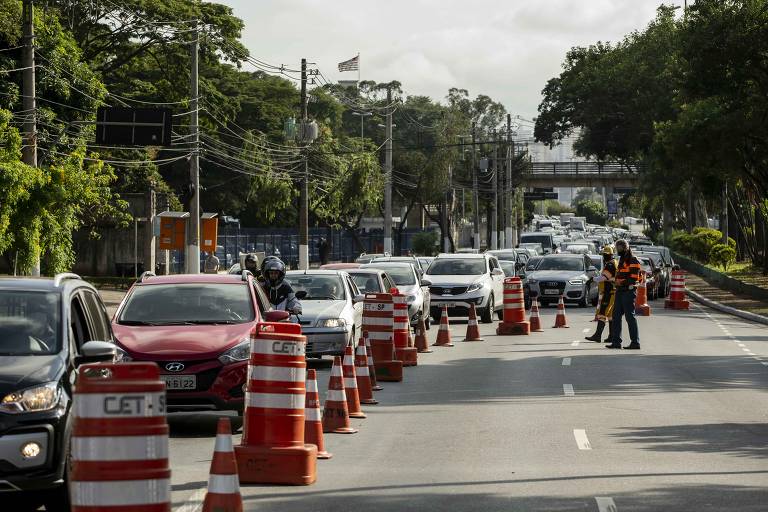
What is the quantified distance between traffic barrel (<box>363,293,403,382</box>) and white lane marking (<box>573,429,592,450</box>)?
5.99 meters

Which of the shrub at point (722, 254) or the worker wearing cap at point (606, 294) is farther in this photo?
the shrub at point (722, 254)

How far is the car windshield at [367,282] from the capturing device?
27900 mm

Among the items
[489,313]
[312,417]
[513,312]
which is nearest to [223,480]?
[312,417]

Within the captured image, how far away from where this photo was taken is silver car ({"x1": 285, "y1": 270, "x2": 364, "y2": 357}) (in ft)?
70.7

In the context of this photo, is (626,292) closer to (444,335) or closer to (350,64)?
(444,335)

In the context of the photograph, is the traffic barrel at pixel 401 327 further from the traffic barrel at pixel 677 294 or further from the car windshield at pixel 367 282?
the traffic barrel at pixel 677 294

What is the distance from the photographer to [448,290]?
34469 mm

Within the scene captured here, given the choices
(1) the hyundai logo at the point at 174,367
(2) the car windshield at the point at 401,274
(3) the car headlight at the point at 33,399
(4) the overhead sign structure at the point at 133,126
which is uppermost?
(4) the overhead sign structure at the point at 133,126

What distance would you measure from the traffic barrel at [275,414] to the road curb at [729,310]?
28.4 metres

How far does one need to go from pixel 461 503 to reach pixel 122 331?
591 cm

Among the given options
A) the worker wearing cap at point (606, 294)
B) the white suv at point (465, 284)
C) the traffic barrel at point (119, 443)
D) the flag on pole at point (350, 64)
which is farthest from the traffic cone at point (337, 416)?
the flag on pole at point (350, 64)

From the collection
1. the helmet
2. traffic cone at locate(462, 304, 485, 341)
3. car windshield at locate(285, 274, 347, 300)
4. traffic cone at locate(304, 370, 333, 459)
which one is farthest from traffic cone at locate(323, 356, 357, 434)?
traffic cone at locate(462, 304, 485, 341)

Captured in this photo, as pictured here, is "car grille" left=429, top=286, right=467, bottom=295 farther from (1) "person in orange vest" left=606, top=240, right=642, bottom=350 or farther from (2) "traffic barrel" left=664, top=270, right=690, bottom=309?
(2) "traffic barrel" left=664, top=270, right=690, bottom=309

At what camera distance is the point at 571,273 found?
42938 mm
